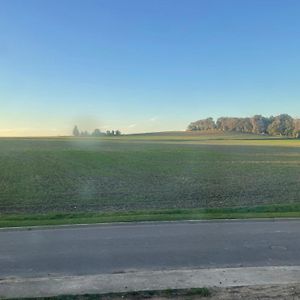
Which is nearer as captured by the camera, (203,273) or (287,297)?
(287,297)

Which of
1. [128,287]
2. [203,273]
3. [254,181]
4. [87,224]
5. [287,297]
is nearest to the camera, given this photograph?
[287,297]

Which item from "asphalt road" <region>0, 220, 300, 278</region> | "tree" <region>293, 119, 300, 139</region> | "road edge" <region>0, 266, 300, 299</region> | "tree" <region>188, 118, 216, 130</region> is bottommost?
"asphalt road" <region>0, 220, 300, 278</region>

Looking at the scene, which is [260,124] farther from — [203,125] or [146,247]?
[146,247]

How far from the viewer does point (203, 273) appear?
6.12 m

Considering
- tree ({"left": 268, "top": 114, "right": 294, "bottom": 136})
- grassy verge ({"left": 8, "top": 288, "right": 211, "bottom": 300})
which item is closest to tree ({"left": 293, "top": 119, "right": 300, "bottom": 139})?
tree ({"left": 268, "top": 114, "right": 294, "bottom": 136})

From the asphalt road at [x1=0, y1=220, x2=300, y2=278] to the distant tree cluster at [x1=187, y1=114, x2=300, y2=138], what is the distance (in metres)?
108

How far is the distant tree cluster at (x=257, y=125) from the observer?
12219 centimetres

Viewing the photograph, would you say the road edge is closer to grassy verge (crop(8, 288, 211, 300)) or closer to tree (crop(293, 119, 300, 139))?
grassy verge (crop(8, 288, 211, 300))

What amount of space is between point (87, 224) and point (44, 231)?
3.78 ft

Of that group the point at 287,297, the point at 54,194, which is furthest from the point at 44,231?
the point at 54,194

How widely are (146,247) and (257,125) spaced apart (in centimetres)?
12975

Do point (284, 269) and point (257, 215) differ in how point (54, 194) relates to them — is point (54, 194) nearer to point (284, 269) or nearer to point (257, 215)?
point (257, 215)

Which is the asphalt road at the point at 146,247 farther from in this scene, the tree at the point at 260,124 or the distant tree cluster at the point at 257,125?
the tree at the point at 260,124

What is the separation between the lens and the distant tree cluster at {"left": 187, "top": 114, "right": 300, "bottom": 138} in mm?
122188
